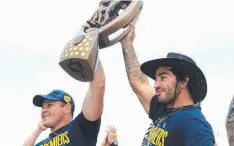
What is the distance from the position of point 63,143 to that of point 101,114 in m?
0.47

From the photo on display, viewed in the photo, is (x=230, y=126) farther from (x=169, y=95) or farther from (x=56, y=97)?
(x=56, y=97)

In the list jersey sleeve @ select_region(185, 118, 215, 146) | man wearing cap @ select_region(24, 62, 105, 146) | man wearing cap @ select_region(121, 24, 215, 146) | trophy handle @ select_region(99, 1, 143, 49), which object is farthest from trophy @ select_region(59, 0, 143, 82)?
jersey sleeve @ select_region(185, 118, 215, 146)

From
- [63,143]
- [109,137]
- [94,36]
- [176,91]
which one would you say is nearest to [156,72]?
[176,91]

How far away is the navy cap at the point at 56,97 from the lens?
5.76 metres

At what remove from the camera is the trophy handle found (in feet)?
13.7

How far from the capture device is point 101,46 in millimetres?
4289

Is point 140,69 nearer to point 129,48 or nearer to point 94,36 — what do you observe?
point 129,48

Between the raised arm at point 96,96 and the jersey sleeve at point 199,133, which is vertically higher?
the raised arm at point 96,96

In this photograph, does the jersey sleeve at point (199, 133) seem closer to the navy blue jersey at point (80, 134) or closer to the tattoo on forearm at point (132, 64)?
the tattoo on forearm at point (132, 64)

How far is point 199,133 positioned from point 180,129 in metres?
0.17

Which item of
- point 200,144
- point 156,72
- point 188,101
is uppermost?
point 156,72

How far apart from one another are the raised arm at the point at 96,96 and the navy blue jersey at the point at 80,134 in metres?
0.08

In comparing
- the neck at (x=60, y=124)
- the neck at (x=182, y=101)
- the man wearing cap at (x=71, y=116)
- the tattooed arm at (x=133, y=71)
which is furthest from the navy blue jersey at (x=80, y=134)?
the neck at (x=182, y=101)

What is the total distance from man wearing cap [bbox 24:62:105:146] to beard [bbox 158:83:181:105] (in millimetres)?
947
